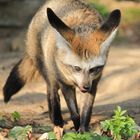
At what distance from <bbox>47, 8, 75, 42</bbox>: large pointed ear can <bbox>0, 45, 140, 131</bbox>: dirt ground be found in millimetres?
1287

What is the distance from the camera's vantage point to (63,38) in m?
6.06

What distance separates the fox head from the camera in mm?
5973

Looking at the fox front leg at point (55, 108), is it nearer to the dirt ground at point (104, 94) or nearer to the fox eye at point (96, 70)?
the dirt ground at point (104, 94)

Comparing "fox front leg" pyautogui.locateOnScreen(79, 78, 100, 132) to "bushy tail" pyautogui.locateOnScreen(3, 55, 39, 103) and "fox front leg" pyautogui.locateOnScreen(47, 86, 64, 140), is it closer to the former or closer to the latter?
"fox front leg" pyautogui.locateOnScreen(47, 86, 64, 140)

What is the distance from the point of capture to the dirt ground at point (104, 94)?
25.0 ft

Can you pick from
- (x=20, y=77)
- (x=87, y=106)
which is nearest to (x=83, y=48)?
(x=87, y=106)

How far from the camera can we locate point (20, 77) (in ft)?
25.6

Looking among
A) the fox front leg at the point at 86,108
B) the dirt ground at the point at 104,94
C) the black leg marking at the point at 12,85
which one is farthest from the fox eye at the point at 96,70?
the black leg marking at the point at 12,85

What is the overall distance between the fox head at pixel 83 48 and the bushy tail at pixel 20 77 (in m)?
1.61

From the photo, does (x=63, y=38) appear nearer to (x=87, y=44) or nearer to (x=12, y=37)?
(x=87, y=44)

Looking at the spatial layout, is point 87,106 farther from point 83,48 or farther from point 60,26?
point 60,26

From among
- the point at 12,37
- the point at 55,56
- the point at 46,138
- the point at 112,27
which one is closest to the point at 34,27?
the point at 55,56

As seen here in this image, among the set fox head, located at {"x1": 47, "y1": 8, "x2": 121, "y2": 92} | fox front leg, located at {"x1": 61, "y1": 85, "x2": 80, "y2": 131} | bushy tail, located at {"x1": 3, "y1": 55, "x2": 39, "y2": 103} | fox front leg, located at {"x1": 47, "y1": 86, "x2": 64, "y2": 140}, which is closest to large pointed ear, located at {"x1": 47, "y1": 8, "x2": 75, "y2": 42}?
fox head, located at {"x1": 47, "y1": 8, "x2": 121, "y2": 92}

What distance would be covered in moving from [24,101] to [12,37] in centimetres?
452
